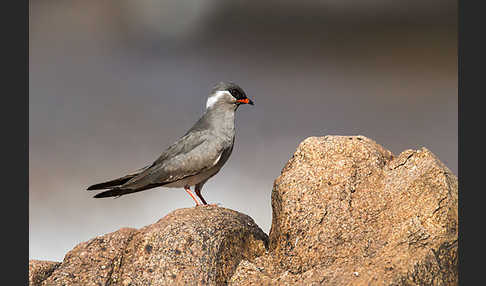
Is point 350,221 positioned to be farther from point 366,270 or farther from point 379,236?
point 366,270

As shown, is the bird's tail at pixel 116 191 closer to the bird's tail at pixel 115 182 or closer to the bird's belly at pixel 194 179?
the bird's tail at pixel 115 182

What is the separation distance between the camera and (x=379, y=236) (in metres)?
5.52

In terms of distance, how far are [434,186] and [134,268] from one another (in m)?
3.32

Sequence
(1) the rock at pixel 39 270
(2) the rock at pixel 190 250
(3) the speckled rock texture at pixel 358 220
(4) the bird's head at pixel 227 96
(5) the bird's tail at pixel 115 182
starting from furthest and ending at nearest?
(4) the bird's head at pixel 227 96 < (5) the bird's tail at pixel 115 182 < (1) the rock at pixel 39 270 < (2) the rock at pixel 190 250 < (3) the speckled rock texture at pixel 358 220

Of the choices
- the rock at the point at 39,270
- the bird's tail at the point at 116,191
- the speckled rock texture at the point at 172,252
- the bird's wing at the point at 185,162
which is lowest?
the rock at the point at 39,270

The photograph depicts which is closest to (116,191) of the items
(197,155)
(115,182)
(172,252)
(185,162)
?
(115,182)

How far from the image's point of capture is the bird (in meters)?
7.32

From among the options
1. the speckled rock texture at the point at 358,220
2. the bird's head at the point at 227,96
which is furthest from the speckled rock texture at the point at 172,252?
the bird's head at the point at 227,96

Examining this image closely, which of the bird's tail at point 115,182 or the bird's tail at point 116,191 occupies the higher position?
the bird's tail at point 115,182

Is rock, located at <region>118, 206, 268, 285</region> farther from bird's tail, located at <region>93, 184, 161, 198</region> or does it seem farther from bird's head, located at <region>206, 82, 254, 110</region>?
bird's head, located at <region>206, 82, 254, 110</region>

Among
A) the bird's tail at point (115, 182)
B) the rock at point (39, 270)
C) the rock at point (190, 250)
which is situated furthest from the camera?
the bird's tail at point (115, 182)

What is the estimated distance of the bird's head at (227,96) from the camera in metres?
7.60

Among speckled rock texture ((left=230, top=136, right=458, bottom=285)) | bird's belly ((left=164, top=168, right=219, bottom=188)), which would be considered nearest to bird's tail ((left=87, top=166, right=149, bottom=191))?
bird's belly ((left=164, top=168, right=219, bottom=188))

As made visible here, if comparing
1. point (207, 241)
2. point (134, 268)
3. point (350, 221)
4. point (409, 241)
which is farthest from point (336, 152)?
point (134, 268)
